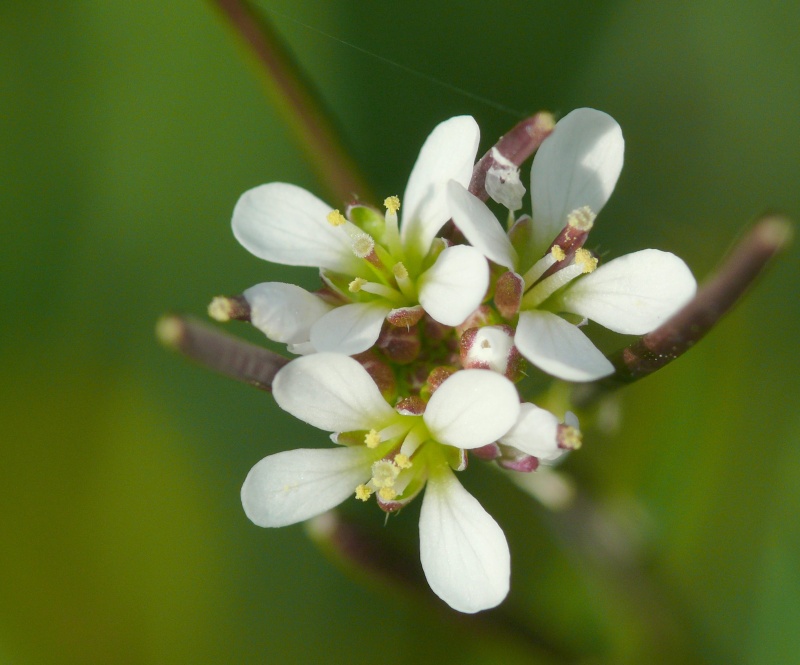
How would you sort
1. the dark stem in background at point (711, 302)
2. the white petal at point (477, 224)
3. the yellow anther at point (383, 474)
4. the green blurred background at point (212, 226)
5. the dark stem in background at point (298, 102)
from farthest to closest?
the green blurred background at point (212, 226), the dark stem in background at point (298, 102), the yellow anther at point (383, 474), the white petal at point (477, 224), the dark stem in background at point (711, 302)

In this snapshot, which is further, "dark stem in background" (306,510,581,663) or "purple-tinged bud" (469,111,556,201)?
"dark stem in background" (306,510,581,663)

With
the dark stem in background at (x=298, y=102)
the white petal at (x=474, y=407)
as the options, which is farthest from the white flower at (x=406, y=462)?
the dark stem in background at (x=298, y=102)

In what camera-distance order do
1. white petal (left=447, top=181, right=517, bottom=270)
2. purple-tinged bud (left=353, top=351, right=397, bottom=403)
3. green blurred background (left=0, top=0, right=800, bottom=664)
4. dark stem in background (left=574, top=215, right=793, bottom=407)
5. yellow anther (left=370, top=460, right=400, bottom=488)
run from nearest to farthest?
dark stem in background (left=574, top=215, right=793, bottom=407), white petal (left=447, top=181, right=517, bottom=270), yellow anther (left=370, top=460, right=400, bottom=488), purple-tinged bud (left=353, top=351, right=397, bottom=403), green blurred background (left=0, top=0, right=800, bottom=664)

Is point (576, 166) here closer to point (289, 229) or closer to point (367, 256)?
point (367, 256)

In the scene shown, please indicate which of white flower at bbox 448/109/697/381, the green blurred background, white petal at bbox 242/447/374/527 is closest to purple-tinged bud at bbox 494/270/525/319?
white flower at bbox 448/109/697/381

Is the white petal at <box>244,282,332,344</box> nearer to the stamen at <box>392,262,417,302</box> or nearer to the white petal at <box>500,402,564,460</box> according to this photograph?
the stamen at <box>392,262,417,302</box>

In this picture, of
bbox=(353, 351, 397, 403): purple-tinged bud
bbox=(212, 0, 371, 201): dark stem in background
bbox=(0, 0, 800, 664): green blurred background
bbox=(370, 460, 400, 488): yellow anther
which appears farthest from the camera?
bbox=(0, 0, 800, 664): green blurred background

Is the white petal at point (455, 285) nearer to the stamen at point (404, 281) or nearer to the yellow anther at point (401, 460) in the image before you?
the stamen at point (404, 281)

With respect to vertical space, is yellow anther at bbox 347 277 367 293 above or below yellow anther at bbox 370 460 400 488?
above
